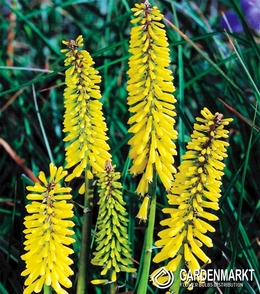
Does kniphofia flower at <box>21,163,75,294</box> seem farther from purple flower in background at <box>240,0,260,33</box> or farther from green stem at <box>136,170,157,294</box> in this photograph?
purple flower in background at <box>240,0,260,33</box>

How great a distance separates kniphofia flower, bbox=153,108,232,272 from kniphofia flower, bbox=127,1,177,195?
0.03m

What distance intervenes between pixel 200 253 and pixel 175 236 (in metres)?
0.02

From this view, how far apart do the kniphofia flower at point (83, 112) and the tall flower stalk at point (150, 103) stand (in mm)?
26

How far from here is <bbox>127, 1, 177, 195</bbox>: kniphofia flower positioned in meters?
0.42

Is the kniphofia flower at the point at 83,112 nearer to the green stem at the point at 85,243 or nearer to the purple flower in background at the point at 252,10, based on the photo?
the green stem at the point at 85,243

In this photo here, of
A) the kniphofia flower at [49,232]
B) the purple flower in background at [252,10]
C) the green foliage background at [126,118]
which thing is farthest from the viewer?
the purple flower in background at [252,10]

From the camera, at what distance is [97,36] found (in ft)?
3.27

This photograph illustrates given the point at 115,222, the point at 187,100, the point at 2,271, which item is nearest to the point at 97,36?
the point at 187,100

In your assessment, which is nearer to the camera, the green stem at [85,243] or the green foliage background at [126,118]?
the green stem at [85,243]

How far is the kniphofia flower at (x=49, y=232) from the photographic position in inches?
15.2

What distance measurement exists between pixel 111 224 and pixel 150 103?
0.32 ft

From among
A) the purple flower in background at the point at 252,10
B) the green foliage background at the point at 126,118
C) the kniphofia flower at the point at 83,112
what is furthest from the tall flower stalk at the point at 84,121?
the purple flower in background at the point at 252,10

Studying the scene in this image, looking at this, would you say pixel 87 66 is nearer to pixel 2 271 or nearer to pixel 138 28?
pixel 138 28

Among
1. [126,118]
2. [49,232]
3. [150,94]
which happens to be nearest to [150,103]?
[150,94]
